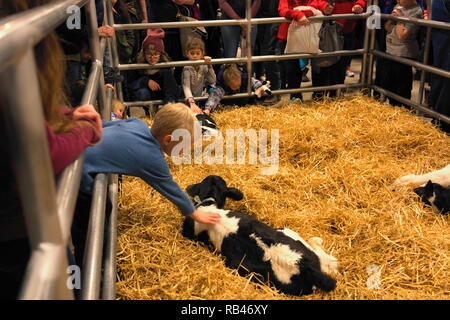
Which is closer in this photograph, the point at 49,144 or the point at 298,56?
the point at 49,144

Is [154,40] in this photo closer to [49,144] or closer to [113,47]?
[113,47]

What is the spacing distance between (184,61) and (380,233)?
8.92ft

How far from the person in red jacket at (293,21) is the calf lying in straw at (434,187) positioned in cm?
219

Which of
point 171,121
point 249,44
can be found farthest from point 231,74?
point 171,121

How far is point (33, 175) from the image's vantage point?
70 centimetres

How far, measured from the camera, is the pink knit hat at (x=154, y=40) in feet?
14.2

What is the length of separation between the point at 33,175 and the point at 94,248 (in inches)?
31.0

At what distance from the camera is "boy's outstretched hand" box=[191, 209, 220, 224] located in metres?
2.15

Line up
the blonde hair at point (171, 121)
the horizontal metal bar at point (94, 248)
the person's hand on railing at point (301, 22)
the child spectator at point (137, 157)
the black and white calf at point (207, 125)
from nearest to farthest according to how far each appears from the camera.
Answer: the horizontal metal bar at point (94, 248)
the child spectator at point (137, 157)
the blonde hair at point (171, 121)
the black and white calf at point (207, 125)
the person's hand on railing at point (301, 22)

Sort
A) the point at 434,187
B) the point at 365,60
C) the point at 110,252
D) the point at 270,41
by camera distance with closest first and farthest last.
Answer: the point at 110,252 < the point at 434,187 < the point at 365,60 < the point at 270,41

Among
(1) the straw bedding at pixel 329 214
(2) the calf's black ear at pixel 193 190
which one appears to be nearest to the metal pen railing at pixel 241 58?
(1) the straw bedding at pixel 329 214

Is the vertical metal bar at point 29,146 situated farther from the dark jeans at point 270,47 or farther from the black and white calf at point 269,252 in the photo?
the dark jeans at point 270,47
